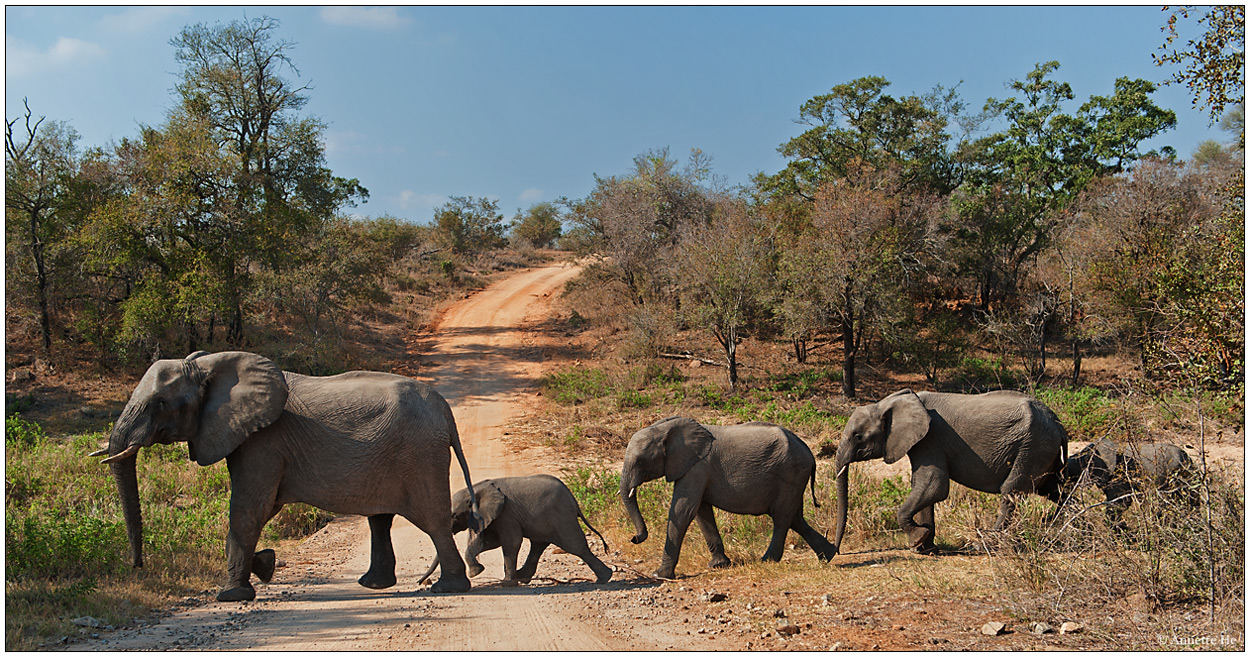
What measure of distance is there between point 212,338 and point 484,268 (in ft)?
89.5

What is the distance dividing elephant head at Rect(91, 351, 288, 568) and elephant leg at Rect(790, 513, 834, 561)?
606 centimetres

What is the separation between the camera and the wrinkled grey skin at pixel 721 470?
9.16 m

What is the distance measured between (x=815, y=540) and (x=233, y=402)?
671 cm

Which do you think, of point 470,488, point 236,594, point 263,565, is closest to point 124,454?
point 236,594

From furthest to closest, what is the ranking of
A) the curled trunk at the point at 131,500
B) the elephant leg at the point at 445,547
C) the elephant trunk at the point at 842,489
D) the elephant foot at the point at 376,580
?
1. the elephant trunk at the point at 842,489
2. the elephant foot at the point at 376,580
3. the elephant leg at the point at 445,547
4. the curled trunk at the point at 131,500

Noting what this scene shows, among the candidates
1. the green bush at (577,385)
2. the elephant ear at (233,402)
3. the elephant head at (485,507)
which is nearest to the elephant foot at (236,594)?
the elephant ear at (233,402)

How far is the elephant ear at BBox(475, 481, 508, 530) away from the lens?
8961mm

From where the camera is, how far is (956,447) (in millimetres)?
9852

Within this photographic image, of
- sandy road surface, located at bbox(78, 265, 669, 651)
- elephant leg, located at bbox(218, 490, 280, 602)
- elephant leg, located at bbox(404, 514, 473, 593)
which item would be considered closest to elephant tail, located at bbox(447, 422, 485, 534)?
elephant leg, located at bbox(404, 514, 473, 593)

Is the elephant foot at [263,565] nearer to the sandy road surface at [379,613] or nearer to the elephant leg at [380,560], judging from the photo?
the sandy road surface at [379,613]

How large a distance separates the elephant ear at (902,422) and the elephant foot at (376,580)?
617 cm

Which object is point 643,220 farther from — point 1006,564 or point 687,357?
point 1006,564

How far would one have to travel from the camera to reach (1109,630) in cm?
576

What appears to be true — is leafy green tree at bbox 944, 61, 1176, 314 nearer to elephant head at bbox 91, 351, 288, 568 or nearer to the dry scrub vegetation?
the dry scrub vegetation
